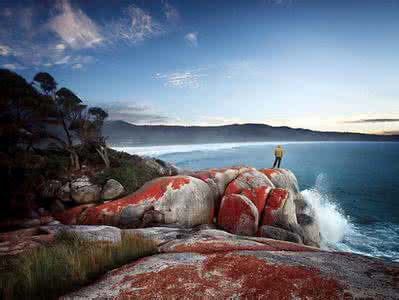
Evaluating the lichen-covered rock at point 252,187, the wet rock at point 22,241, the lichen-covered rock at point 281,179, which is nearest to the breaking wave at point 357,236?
the lichen-covered rock at point 281,179

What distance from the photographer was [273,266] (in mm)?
3945

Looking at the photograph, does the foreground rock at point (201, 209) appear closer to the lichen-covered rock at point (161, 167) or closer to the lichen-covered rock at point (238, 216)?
the lichen-covered rock at point (238, 216)

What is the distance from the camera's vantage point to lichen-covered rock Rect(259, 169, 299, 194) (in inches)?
690

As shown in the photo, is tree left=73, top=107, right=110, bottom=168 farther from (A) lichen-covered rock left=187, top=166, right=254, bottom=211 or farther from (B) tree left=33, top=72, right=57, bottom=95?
(A) lichen-covered rock left=187, top=166, right=254, bottom=211

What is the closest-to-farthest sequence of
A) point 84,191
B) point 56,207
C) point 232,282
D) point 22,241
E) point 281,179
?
point 232,282 → point 22,241 → point 56,207 → point 84,191 → point 281,179

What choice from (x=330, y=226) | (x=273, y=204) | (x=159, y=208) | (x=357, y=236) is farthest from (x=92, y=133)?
(x=357, y=236)

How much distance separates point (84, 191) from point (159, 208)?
19.9 ft

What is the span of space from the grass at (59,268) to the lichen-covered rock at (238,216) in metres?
7.76

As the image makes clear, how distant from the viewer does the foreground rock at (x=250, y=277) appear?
10.8 ft

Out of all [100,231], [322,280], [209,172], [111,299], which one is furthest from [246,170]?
[111,299]

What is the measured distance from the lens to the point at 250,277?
3.66 m

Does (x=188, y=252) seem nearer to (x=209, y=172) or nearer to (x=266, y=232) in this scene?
(x=266, y=232)

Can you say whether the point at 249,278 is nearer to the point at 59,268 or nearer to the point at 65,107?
the point at 59,268

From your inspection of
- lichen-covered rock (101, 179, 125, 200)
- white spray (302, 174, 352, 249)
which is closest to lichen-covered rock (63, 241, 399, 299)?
lichen-covered rock (101, 179, 125, 200)
